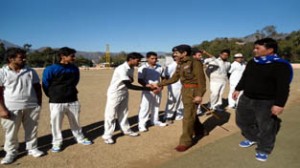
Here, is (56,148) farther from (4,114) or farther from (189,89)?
(189,89)

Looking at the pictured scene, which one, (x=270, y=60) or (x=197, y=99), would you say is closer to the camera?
(x=270, y=60)

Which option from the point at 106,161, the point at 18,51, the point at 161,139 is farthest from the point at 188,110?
the point at 18,51

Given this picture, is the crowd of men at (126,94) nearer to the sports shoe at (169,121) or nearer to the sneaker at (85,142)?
the sneaker at (85,142)

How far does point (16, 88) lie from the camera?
3873mm

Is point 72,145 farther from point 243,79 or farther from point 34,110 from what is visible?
point 243,79

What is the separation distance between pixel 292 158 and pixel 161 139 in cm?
229

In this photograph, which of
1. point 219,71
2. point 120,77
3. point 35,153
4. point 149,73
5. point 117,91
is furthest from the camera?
point 219,71

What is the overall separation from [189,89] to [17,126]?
292 centimetres

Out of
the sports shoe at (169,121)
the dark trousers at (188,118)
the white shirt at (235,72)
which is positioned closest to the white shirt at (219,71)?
the white shirt at (235,72)

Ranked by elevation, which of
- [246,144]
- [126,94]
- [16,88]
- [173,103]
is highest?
[16,88]

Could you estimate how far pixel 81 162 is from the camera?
398cm

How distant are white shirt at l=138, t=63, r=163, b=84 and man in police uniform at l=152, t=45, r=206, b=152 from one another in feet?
4.22

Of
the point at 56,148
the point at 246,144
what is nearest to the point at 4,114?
the point at 56,148

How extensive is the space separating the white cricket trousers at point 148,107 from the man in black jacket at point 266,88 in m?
2.26
